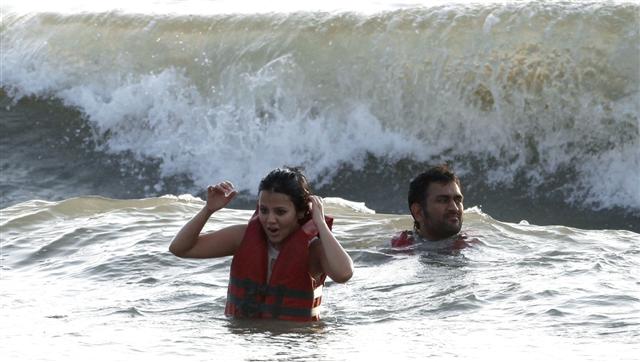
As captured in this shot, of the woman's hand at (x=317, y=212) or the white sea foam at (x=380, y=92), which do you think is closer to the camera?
the woman's hand at (x=317, y=212)

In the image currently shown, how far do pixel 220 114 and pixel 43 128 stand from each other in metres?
2.61

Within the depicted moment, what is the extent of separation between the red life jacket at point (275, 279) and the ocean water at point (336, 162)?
5.4 inches

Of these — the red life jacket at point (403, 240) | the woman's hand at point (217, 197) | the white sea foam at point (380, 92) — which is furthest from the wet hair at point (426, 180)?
the white sea foam at point (380, 92)

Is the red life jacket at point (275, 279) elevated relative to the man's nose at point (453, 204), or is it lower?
lower

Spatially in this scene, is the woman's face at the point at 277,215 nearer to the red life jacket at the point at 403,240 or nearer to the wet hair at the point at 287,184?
the wet hair at the point at 287,184

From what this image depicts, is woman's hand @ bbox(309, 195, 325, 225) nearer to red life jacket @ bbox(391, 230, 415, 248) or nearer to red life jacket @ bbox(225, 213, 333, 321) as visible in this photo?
red life jacket @ bbox(225, 213, 333, 321)

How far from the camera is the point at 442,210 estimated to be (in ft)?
30.0

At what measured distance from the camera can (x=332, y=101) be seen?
14.2 metres

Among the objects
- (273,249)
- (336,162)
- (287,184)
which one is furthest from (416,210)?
(336,162)

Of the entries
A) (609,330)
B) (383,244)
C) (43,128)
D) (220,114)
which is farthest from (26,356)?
(43,128)

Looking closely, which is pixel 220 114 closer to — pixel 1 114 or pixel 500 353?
pixel 1 114

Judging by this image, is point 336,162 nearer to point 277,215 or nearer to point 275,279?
point 275,279

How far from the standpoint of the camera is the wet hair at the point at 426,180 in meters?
9.09

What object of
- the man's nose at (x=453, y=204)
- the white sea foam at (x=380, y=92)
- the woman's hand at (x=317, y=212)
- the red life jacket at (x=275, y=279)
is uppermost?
the white sea foam at (x=380, y=92)
